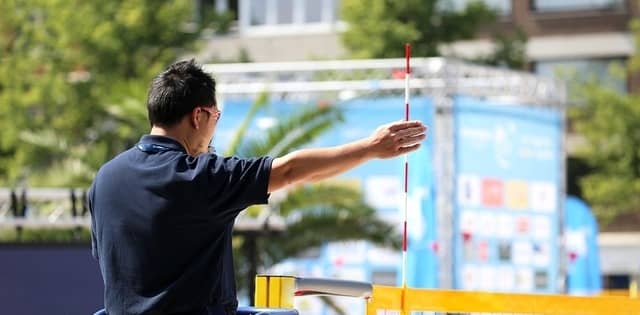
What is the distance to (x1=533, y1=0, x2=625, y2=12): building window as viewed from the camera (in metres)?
36.4

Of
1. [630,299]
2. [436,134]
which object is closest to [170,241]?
[630,299]

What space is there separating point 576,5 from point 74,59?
15617 millimetres

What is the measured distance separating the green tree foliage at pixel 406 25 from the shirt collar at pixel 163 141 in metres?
24.2

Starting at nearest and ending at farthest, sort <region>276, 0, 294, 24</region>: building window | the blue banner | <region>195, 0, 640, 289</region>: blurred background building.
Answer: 1. the blue banner
2. <region>195, 0, 640, 289</region>: blurred background building
3. <region>276, 0, 294, 24</region>: building window

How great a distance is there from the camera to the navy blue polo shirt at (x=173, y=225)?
367 centimetres

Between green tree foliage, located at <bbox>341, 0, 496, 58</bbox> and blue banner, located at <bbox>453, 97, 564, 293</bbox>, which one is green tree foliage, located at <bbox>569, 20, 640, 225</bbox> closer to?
green tree foliage, located at <bbox>341, 0, 496, 58</bbox>

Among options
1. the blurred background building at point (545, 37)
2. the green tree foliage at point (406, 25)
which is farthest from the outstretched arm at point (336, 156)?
the blurred background building at point (545, 37)

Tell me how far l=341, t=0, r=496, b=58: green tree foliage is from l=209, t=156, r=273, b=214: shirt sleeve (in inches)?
958

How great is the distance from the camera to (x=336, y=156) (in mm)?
3703

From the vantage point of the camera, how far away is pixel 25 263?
9.15 meters

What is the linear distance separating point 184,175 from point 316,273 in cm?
1569

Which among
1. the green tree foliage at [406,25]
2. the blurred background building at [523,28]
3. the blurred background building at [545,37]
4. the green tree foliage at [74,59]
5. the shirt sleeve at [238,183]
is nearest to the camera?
the shirt sleeve at [238,183]

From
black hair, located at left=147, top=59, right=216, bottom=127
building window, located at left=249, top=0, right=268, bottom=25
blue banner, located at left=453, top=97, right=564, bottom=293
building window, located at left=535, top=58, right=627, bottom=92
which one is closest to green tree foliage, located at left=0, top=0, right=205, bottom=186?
building window, located at left=249, top=0, right=268, bottom=25

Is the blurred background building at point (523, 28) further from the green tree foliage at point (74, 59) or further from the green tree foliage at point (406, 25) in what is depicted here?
the green tree foliage at point (74, 59)
